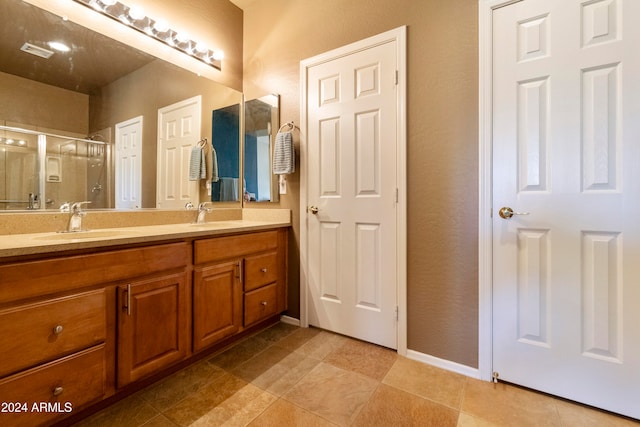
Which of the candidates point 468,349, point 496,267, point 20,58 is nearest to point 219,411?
point 468,349

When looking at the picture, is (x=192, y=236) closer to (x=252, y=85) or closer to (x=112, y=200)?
(x=112, y=200)

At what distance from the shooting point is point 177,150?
6.66ft

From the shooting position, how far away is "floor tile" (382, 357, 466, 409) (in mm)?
1395

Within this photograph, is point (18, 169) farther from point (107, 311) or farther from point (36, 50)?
point (107, 311)

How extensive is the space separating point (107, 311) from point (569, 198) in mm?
2165

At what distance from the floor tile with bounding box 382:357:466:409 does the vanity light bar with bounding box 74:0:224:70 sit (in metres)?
2.62

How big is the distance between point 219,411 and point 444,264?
54.4 inches

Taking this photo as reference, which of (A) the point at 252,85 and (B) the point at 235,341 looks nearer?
(B) the point at 235,341

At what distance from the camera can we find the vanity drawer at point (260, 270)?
6.23 feet

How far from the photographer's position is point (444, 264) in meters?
1.63

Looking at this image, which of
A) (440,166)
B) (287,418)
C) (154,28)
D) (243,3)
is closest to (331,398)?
(287,418)

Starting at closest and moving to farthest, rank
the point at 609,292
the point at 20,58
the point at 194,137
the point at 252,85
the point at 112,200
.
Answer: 1. the point at 609,292
2. the point at 20,58
3. the point at 112,200
4. the point at 194,137
5. the point at 252,85

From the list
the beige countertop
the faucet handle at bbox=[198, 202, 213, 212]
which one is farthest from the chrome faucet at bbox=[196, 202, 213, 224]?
the beige countertop

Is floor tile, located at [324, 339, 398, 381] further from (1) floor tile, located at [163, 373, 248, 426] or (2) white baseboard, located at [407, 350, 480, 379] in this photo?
(1) floor tile, located at [163, 373, 248, 426]
